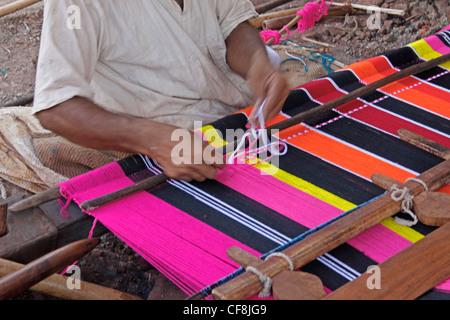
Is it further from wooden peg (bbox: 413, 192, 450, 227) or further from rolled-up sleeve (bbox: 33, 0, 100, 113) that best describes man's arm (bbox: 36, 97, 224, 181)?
wooden peg (bbox: 413, 192, 450, 227)

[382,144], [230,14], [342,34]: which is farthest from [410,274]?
[342,34]

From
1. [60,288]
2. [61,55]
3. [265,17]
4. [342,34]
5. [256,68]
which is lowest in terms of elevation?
[342,34]

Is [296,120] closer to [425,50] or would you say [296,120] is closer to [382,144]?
[382,144]

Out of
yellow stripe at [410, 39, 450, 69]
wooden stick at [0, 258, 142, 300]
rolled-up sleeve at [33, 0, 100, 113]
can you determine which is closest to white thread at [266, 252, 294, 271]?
wooden stick at [0, 258, 142, 300]

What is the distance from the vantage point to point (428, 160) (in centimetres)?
179

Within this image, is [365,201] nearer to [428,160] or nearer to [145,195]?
[428,160]

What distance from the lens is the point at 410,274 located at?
3.98ft

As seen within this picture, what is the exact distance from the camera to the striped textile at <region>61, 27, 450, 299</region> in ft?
4.51

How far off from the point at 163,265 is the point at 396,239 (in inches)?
25.9

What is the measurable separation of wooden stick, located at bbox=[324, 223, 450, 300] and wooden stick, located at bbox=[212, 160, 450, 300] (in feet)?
0.45

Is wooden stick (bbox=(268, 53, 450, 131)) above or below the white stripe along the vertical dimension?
above

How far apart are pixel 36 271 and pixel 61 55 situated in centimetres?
82

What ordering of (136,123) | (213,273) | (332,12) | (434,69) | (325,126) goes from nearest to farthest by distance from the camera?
(213,273) < (136,123) < (325,126) < (434,69) < (332,12)
